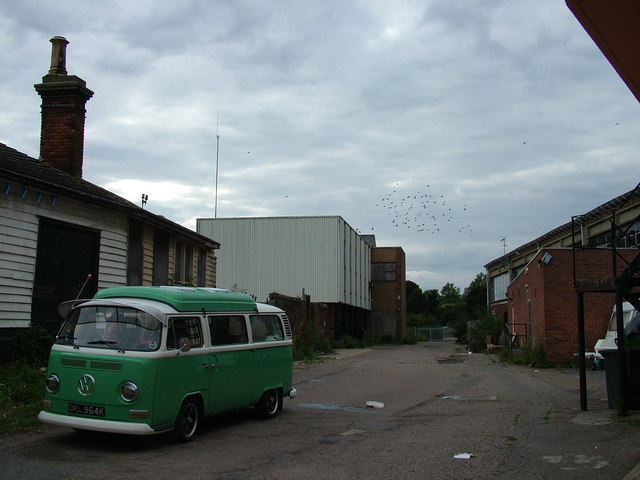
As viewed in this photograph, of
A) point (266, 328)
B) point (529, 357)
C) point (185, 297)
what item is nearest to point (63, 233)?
point (266, 328)

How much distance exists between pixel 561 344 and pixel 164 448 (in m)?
17.3

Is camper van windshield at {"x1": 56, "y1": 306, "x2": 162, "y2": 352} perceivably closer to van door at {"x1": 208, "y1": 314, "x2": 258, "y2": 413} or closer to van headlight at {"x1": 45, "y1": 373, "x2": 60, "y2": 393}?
van headlight at {"x1": 45, "y1": 373, "x2": 60, "y2": 393}

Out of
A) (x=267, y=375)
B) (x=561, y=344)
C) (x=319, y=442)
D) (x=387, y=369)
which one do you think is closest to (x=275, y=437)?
(x=319, y=442)

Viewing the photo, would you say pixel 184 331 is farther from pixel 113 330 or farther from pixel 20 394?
pixel 20 394

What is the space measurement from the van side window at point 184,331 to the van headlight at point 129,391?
0.73 meters

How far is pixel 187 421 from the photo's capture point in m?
8.55

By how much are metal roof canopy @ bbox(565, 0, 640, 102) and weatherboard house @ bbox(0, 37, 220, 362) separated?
9908 mm

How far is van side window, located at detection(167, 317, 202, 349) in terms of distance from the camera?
331 inches

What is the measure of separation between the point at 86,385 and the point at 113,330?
774 millimetres

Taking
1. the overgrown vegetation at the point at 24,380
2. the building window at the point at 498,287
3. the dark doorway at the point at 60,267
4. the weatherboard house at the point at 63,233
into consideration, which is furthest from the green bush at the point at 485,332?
the overgrown vegetation at the point at 24,380

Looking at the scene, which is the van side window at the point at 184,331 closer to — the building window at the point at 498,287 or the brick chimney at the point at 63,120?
the brick chimney at the point at 63,120

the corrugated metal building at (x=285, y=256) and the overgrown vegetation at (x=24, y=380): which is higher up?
the corrugated metal building at (x=285, y=256)

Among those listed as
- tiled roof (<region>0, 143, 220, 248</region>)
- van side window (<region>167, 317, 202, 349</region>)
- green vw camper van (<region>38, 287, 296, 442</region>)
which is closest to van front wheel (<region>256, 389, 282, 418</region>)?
green vw camper van (<region>38, 287, 296, 442</region>)

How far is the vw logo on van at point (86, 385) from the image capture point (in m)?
7.87
